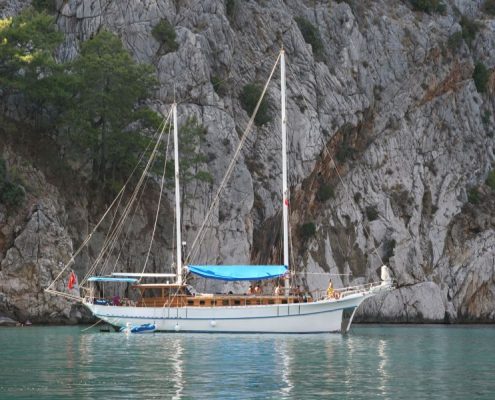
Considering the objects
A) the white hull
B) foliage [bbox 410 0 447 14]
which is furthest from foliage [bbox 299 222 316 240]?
foliage [bbox 410 0 447 14]

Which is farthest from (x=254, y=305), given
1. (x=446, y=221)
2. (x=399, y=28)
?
(x=399, y=28)

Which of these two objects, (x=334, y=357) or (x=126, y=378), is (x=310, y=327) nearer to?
(x=334, y=357)

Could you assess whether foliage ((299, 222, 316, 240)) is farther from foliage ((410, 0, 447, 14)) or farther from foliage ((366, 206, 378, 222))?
foliage ((410, 0, 447, 14))

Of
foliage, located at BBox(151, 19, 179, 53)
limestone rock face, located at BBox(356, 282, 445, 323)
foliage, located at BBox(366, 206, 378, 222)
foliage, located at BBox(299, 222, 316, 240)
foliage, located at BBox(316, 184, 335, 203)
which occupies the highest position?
foliage, located at BBox(151, 19, 179, 53)

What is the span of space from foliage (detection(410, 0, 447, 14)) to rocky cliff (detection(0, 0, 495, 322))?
0.87 meters

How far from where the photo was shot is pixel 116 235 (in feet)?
260

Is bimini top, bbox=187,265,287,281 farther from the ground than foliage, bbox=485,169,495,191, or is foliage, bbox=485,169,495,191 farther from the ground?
foliage, bbox=485,169,495,191

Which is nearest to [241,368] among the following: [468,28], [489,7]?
[468,28]

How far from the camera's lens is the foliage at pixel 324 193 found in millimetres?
98562

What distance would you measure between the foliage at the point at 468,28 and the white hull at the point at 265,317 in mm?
65353

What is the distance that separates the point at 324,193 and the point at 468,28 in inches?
1388

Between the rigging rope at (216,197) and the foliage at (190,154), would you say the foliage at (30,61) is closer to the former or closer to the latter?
the foliage at (190,154)

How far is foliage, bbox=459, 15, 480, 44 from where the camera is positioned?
119m

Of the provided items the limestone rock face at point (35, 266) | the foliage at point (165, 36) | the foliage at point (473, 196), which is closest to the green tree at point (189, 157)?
the foliage at point (165, 36)
